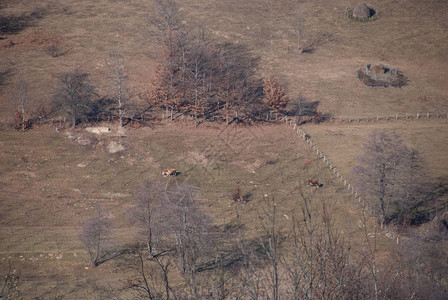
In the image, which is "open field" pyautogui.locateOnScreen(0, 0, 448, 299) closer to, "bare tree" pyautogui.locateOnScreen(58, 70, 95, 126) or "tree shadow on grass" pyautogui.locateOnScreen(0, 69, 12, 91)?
"tree shadow on grass" pyautogui.locateOnScreen(0, 69, 12, 91)

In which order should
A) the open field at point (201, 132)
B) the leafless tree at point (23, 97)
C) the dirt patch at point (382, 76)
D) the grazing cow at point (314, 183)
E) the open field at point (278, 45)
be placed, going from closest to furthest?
the open field at point (201, 132) → the grazing cow at point (314, 183) → the leafless tree at point (23, 97) → the open field at point (278, 45) → the dirt patch at point (382, 76)

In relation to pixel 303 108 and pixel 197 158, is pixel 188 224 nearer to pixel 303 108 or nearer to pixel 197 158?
pixel 197 158

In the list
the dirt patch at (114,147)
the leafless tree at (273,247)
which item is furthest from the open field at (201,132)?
the leafless tree at (273,247)

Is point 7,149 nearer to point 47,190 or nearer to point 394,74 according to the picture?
point 47,190

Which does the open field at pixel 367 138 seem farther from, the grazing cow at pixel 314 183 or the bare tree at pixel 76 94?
the bare tree at pixel 76 94

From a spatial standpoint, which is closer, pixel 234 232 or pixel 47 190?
pixel 234 232

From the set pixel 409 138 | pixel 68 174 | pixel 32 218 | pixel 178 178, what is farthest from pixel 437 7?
pixel 32 218
